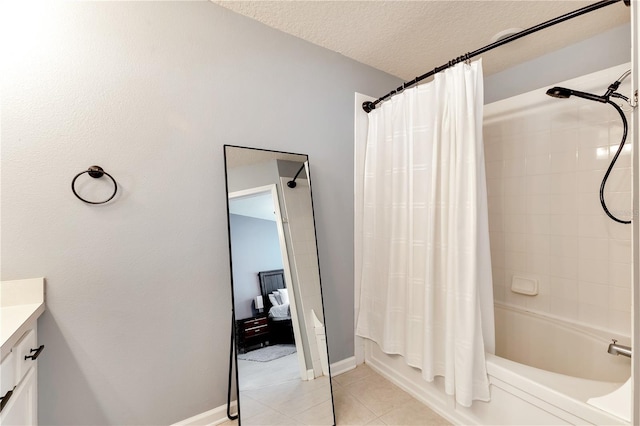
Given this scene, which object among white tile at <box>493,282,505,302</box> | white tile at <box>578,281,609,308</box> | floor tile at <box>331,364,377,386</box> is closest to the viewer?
white tile at <box>578,281,609,308</box>

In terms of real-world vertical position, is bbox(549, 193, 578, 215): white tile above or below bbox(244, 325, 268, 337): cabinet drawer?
above

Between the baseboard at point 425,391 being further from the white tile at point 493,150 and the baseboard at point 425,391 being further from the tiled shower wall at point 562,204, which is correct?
the white tile at point 493,150

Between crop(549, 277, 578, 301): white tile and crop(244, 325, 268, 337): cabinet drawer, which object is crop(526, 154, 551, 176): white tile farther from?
crop(244, 325, 268, 337): cabinet drawer

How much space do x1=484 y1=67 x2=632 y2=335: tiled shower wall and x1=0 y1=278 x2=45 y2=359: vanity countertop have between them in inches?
114

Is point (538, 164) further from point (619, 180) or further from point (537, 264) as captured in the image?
point (537, 264)

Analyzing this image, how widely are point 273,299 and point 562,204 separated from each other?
6.92 ft

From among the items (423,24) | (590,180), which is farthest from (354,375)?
(423,24)

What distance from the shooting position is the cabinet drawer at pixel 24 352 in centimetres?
97

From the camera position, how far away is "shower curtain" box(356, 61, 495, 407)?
145cm

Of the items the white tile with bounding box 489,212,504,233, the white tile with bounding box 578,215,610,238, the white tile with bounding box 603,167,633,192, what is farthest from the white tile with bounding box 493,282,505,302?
the white tile with bounding box 603,167,633,192

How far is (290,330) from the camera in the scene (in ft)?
5.48

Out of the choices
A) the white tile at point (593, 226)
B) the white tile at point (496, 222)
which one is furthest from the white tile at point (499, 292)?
the white tile at point (593, 226)

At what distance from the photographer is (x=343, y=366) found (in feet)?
6.98

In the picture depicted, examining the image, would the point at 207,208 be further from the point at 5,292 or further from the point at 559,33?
the point at 559,33
